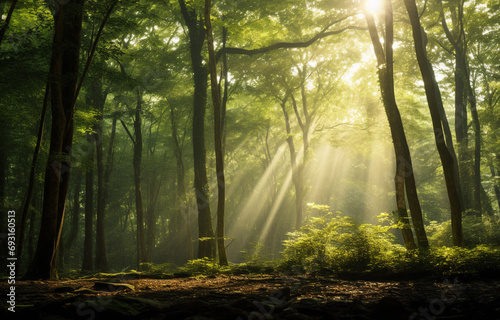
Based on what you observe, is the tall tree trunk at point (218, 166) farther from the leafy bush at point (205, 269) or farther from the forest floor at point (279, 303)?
the forest floor at point (279, 303)

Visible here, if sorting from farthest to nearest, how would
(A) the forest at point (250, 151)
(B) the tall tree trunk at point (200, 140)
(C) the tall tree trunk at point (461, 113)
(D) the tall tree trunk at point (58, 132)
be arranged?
1. (C) the tall tree trunk at point (461, 113)
2. (B) the tall tree trunk at point (200, 140)
3. (D) the tall tree trunk at point (58, 132)
4. (A) the forest at point (250, 151)

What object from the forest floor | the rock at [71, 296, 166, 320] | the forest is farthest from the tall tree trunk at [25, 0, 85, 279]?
the rock at [71, 296, 166, 320]

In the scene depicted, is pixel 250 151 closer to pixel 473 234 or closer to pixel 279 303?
pixel 473 234

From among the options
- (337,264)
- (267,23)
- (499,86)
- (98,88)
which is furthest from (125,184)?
(499,86)

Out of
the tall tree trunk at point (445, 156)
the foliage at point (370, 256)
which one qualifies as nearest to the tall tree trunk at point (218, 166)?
the foliage at point (370, 256)

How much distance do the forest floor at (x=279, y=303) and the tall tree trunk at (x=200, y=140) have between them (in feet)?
21.3

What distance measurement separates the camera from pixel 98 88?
57.0 feet

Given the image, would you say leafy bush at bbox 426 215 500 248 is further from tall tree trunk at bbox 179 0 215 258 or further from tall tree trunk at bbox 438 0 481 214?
tall tree trunk at bbox 179 0 215 258

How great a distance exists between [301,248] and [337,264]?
1058 mm

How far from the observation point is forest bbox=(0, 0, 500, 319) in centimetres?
507

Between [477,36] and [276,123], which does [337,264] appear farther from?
[276,123]

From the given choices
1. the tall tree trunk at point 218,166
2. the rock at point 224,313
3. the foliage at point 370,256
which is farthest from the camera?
the tall tree trunk at point 218,166

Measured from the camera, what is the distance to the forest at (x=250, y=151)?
5074 mm

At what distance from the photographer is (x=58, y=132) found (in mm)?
7012
